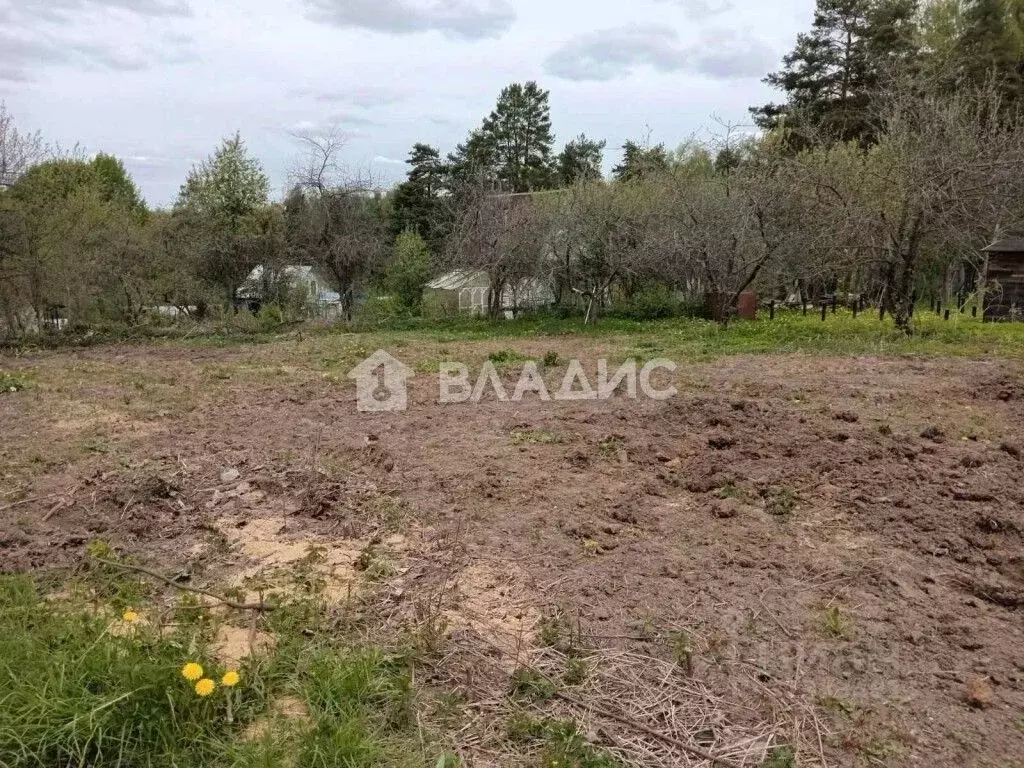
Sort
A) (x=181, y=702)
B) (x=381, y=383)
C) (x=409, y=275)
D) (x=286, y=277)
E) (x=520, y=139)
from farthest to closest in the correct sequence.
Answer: (x=520, y=139)
(x=409, y=275)
(x=286, y=277)
(x=381, y=383)
(x=181, y=702)

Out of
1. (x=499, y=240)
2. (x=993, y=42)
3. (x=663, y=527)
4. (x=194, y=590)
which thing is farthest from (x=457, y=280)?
Result: (x=993, y=42)

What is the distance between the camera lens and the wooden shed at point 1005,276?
15453 millimetres

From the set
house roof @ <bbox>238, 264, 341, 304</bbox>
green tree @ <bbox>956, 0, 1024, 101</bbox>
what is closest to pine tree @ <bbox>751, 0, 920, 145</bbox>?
green tree @ <bbox>956, 0, 1024, 101</bbox>

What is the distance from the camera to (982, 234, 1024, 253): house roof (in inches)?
607

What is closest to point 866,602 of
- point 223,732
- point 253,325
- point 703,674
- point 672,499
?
point 703,674

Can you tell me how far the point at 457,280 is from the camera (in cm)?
1892

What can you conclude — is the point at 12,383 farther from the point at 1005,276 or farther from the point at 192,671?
the point at 1005,276

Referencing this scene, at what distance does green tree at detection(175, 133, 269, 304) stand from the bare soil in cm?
1070

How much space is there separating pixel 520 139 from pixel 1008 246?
Answer: 25.6m

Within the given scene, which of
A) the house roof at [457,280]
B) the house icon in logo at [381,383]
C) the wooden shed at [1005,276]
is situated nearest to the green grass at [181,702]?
the house icon in logo at [381,383]

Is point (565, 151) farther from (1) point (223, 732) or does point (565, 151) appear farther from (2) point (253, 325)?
(1) point (223, 732)

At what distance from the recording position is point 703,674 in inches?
102

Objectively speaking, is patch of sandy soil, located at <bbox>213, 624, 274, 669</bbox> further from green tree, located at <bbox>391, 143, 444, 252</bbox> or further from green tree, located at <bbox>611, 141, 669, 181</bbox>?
green tree, located at <bbox>391, 143, 444, 252</bbox>

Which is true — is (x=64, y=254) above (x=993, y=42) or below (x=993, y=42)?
below
